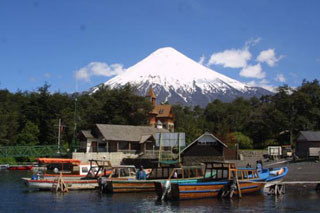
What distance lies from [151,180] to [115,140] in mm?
33907

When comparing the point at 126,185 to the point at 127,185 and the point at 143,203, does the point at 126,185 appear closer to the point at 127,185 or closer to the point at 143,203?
the point at 127,185

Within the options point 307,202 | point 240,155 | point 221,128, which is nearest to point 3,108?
point 221,128

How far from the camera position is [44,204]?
2848cm

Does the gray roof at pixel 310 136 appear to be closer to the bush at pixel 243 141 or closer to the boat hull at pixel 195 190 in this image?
the bush at pixel 243 141

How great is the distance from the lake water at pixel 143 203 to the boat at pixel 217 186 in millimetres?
565

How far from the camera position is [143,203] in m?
28.4

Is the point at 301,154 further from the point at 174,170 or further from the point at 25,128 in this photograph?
the point at 25,128

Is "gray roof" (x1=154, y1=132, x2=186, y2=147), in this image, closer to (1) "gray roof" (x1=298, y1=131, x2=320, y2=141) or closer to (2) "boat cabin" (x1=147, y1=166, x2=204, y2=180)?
(2) "boat cabin" (x1=147, y1=166, x2=204, y2=180)

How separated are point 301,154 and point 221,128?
29870 mm

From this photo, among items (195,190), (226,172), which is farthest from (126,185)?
(226,172)

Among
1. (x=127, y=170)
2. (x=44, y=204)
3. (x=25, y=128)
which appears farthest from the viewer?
(x=25, y=128)

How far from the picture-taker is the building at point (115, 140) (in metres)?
67.4

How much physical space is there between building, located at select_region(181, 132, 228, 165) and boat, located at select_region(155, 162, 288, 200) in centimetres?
2746

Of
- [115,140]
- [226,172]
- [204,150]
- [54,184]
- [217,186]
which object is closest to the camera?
[217,186]
